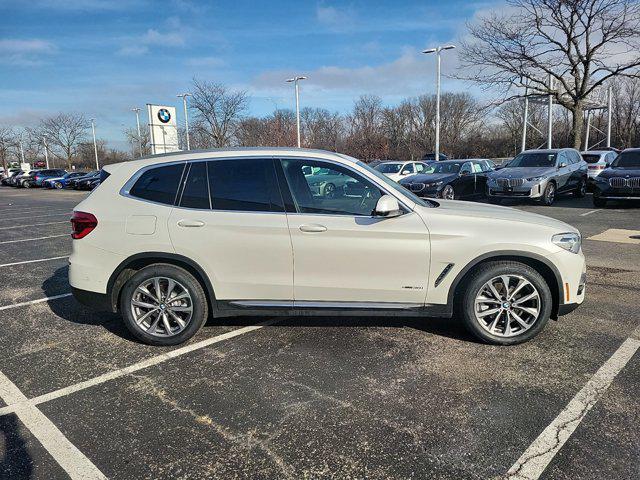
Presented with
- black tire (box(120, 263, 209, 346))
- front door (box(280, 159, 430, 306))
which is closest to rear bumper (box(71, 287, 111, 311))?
black tire (box(120, 263, 209, 346))

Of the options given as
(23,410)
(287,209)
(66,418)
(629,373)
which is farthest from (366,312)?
(23,410)

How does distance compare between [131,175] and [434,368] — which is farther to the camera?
[131,175]

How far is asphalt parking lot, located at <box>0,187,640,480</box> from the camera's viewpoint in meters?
2.57

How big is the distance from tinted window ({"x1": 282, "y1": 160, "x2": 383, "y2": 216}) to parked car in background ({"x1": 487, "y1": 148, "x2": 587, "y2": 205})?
11.3m

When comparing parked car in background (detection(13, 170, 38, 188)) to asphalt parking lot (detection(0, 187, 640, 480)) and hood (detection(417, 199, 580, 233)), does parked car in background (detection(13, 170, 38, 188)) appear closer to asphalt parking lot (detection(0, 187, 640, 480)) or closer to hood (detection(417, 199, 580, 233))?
asphalt parking lot (detection(0, 187, 640, 480))

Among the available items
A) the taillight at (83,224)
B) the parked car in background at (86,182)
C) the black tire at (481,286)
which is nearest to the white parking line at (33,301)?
the taillight at (83,224)

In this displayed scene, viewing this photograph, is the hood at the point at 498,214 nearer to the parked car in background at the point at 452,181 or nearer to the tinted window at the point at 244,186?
the tinted window at the point at 244,186

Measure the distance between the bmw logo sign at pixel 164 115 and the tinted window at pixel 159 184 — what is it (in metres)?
17.1

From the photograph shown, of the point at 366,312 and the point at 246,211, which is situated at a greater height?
the point at 246,211

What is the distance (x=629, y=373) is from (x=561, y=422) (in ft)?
3.30

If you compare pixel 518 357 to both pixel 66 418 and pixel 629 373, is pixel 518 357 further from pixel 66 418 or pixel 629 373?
pixel 66 418

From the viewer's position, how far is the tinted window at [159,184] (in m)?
4.11

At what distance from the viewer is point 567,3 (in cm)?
2155

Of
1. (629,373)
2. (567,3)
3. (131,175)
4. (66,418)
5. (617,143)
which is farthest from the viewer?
(617,143)
